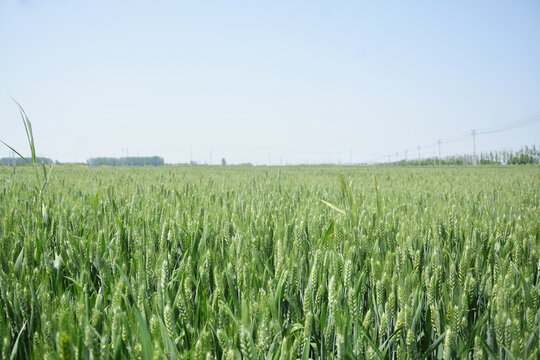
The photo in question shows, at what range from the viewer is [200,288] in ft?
3.27

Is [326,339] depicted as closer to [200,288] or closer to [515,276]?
[200,288]

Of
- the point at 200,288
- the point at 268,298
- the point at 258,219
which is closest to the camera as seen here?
the point at 268,298

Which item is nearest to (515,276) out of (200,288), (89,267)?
(200,288)

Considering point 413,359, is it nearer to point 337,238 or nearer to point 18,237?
point 337,238

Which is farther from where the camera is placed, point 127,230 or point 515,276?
point 127,230

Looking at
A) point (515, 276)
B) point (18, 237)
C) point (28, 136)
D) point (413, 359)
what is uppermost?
point (28, 136)

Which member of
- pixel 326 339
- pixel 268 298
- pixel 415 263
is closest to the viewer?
pixel 326 339

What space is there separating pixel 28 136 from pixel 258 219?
1.24m

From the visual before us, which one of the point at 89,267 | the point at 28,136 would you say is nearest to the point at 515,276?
the point at 89,267

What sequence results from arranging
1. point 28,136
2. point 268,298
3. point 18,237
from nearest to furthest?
point 268,298
point 18,237
point 28,136

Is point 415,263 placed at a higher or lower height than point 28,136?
lower

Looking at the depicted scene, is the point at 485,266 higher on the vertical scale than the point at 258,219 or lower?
lower

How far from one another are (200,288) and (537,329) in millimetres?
913

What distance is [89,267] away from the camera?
Result: 47.7 inches
